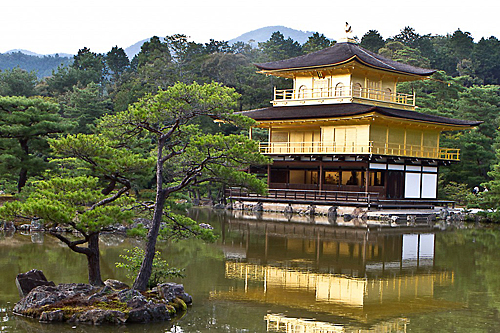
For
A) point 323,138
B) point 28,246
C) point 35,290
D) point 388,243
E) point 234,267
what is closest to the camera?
point 35,290

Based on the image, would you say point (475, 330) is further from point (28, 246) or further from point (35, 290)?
point (28, 246)

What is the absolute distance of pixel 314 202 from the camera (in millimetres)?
32375

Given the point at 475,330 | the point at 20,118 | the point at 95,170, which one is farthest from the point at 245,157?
the point at 20,118

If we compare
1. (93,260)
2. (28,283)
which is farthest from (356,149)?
(28,283)

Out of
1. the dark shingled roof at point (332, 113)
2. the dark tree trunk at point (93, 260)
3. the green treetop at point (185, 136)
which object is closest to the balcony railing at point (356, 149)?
the dark shingled roof at point (332, 113)

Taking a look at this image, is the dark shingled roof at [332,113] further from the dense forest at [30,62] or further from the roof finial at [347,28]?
the dense forest at [30,62]

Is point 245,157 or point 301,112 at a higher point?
point 301,112

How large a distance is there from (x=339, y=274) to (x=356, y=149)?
61.7ft

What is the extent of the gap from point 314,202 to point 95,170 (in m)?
21.9

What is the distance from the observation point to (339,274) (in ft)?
48.9

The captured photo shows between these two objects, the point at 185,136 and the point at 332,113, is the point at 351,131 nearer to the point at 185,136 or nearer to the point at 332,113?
the point at 332,113

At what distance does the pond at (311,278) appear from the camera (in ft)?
34.0

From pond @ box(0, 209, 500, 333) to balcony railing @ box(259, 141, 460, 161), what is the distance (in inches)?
379

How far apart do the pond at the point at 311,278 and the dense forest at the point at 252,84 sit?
817 cm
